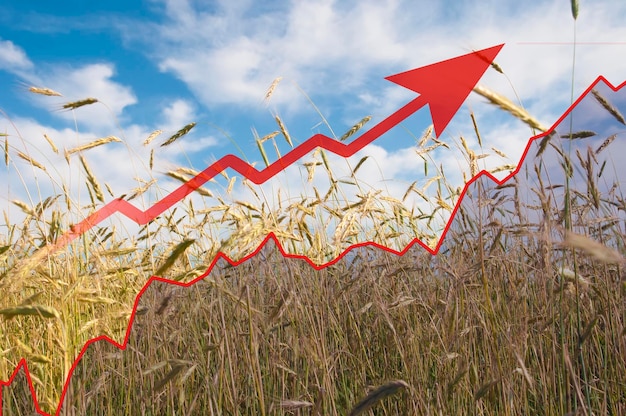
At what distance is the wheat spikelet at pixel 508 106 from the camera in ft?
4.81

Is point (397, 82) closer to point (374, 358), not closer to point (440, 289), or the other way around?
point (440, 289)

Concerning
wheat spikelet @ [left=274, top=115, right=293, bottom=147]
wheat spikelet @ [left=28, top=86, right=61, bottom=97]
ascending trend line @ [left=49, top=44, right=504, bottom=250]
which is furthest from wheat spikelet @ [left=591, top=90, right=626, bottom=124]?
wheat spikelet @ [left=28, top=86, right=61, bottom=97]

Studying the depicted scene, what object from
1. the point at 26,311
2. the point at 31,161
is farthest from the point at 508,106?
the point at 31,161

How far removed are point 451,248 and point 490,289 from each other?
38cm

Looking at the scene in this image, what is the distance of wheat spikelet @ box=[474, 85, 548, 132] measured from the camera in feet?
4.81

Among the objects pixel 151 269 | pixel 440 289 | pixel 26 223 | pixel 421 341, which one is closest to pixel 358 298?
pixel 440 289

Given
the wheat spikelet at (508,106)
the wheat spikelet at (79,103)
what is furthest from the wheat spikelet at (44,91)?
the wheat spikelet at (508,106)

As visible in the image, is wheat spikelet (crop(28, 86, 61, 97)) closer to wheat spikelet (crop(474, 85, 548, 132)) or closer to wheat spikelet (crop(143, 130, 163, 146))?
wheat spikelet (crop(143, 130, 163, 146))

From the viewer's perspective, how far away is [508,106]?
1485 millimetres

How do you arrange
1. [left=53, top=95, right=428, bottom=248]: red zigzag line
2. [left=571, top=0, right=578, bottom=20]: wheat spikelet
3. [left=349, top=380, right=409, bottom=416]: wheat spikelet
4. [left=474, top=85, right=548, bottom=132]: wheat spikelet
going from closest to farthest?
[left=349, top=380, right=409, bottom=416]: wheat spikelet
[left=474, top=85, right=548, bottom=132]: wheat spikelet
[left=571, top=0, right=578, bottom=20]: wheat spikelet
[left=53, top=95, right=428, bottom=248]: red zigzag line

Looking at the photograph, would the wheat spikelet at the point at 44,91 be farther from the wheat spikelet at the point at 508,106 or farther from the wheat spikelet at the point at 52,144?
the wheat spikelet at the point at 508,106

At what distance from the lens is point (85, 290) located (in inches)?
85.7

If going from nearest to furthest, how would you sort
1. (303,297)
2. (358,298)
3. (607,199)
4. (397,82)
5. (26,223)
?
(397,82) → (303,297) → (607,199) → (358,298) → (26,223)

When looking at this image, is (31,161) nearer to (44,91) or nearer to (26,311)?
(44,91)
